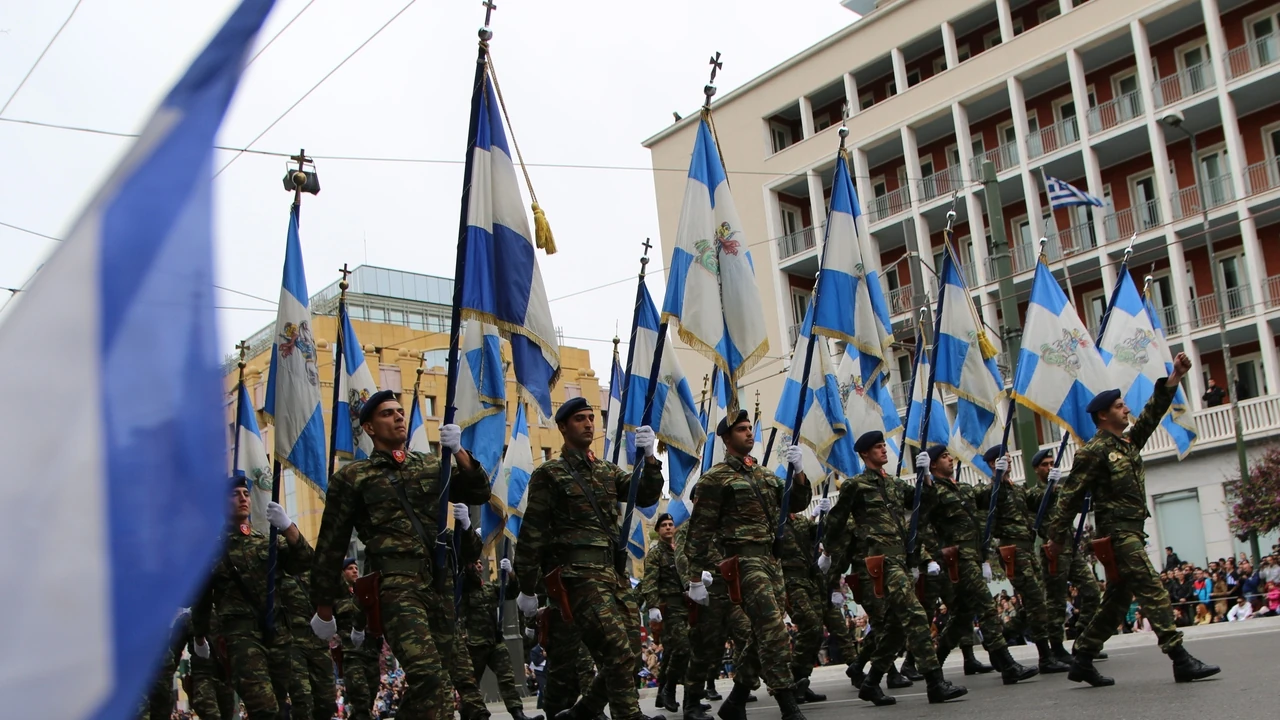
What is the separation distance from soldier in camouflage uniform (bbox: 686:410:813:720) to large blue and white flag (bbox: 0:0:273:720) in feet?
22.4

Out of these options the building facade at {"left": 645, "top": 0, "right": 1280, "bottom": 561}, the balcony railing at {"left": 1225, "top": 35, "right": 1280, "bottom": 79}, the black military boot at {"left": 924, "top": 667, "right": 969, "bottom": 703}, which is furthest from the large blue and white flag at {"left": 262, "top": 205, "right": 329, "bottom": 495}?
the balcony railing at {"left": 1225, "top": 35, "right": 1280, "bottom": 79}

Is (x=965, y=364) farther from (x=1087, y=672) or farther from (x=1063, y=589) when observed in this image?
(x=1087, y=672)

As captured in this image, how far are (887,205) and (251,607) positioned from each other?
3387 cm

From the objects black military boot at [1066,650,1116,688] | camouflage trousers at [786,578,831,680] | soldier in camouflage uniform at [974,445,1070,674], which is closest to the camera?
black military boot at [1066,650,1116,688]

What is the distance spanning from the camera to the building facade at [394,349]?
44.8m

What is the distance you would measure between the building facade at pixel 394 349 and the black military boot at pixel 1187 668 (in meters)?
33.8

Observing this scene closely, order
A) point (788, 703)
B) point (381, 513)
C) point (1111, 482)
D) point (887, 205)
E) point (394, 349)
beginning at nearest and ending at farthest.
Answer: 1. point (381, 513)
2. point (788, 703)
3. point (1111, 482)
4. point (887, 205)
5. point (394, 349)

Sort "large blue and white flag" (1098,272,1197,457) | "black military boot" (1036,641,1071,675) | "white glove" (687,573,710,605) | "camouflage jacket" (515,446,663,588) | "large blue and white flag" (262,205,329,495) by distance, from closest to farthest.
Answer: "camouflage jacket" (515,446,663,588) < "white glove" (687,573,710,605) < "black military boot" (1036,641,1071,675) < "large blue and white flag" (262,205,329,495) < "large blue and white flag" (1098,272,1197,457)

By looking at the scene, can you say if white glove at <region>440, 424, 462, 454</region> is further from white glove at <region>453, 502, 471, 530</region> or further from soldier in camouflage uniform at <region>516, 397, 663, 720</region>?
white glove at <region>453, 502, 471, 530</region>

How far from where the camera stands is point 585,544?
8047mm

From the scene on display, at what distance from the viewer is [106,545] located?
1.89 meters

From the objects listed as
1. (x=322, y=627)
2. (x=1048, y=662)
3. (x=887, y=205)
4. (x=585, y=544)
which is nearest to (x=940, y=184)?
(x=887, y=205)

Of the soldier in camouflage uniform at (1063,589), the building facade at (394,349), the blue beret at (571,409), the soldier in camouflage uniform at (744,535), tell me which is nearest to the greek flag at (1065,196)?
the soldier in camouflage uniform at (1063,589)

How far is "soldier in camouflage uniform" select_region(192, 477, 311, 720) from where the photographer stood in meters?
9.00
